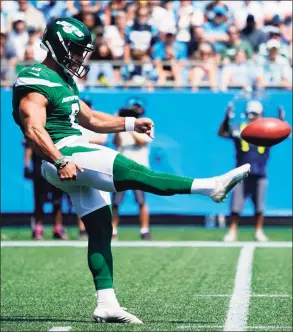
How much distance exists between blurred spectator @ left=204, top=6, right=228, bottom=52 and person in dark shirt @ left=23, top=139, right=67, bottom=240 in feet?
12.1

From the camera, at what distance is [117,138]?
1365 centimetres

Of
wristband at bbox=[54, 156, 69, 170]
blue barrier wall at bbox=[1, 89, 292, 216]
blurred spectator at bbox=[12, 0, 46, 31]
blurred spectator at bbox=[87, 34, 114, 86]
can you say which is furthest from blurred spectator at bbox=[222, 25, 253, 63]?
wristband at bbox=[54, 156, 69, 170]

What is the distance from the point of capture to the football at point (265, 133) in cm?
695

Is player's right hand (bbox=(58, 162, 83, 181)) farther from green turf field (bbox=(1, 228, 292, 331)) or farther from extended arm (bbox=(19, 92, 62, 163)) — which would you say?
green turf field (bbox=(1, 228, 292, 331))

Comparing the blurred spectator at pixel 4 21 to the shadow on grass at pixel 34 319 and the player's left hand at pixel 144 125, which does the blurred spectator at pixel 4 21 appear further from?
the shadow on grass at pixel 34 319

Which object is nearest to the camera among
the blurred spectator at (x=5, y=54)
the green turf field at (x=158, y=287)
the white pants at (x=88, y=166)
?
the white pants at (x=88, y=166)

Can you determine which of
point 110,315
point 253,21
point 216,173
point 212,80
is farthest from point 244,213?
point 110,315

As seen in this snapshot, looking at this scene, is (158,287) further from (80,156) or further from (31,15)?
(31,15)

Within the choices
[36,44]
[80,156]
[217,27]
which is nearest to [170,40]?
[217,27]

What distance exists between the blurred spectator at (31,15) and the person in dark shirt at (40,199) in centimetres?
312

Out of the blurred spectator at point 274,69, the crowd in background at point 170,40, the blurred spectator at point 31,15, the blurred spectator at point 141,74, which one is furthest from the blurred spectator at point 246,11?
the blurred spectator at point 31,15

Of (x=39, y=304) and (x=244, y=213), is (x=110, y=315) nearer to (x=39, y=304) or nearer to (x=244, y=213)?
(x=39, y=304)

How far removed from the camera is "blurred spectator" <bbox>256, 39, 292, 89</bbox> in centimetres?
1523

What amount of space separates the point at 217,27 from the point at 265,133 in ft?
33.0
